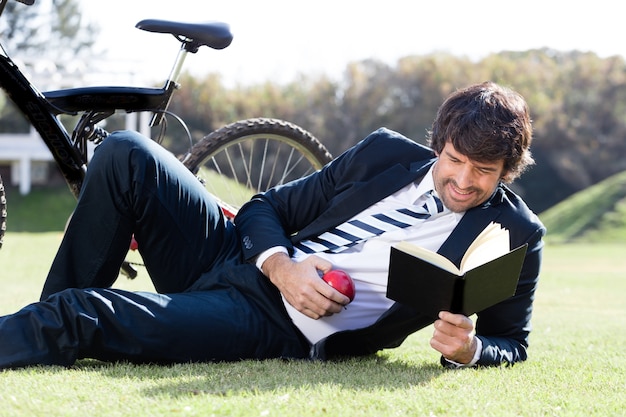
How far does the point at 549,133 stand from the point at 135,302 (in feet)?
63.3

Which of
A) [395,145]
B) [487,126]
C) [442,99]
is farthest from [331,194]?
[442,99]

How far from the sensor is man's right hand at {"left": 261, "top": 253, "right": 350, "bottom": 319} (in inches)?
92.2

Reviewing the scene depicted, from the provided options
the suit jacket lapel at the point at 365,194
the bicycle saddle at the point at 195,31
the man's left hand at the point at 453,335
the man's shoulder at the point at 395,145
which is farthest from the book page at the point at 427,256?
the bicycle saddle at the point at 195,31

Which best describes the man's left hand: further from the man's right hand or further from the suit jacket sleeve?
the suit jacket sleeve

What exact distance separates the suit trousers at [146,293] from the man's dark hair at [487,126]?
2.36ft

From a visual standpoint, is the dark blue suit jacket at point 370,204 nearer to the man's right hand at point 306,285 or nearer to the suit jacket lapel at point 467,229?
the suit jacket lapel at point 467,229

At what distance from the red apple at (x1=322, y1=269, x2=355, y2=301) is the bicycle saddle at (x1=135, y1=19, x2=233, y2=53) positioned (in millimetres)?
1221

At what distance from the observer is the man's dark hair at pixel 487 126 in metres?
2.40

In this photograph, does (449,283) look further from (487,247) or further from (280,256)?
(280,256)

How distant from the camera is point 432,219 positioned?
258 cm

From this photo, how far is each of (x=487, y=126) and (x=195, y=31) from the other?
4.19 ft

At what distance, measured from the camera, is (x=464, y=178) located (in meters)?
2.43

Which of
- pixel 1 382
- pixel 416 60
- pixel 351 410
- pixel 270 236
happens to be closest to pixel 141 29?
pixel 270 236

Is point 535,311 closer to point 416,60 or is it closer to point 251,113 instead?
point 251,113
